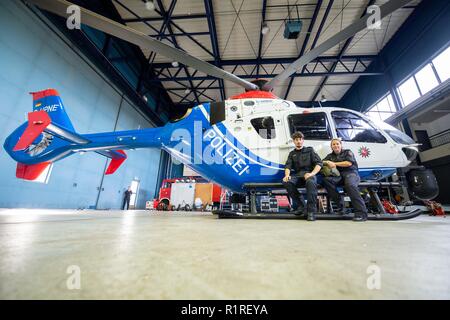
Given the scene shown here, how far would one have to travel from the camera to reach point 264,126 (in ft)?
8.39

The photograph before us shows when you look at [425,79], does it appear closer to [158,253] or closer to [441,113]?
[441,113]

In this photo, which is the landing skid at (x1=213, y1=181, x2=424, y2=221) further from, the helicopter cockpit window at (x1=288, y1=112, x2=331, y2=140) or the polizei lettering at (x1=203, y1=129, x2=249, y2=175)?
the helicopter cockpit window at (x1=288, y1=112, x2=331, y2=140)

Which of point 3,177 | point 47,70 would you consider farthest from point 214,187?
point 47,70

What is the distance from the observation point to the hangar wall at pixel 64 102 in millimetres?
3918

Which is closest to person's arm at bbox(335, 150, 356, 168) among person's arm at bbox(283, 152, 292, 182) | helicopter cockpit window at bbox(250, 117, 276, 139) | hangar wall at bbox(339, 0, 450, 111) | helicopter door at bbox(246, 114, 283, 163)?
person's arm at bbox(283, 152, 292, 182)

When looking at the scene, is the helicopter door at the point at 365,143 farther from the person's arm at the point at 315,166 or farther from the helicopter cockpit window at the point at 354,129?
the person's arm at the point at 315,166

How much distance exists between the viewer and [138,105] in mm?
8531

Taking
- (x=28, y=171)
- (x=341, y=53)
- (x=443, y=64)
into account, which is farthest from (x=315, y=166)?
(x=341, y=53)

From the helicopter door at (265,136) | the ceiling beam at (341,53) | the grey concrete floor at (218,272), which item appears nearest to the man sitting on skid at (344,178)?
the helicopter door at (265,136)

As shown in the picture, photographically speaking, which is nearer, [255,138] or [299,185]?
[299,185]

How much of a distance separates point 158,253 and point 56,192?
6.27 metres

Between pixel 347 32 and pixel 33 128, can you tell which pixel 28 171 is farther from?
pixel 347 32

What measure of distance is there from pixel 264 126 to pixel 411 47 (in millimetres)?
7856

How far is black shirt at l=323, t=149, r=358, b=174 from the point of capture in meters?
2.09
